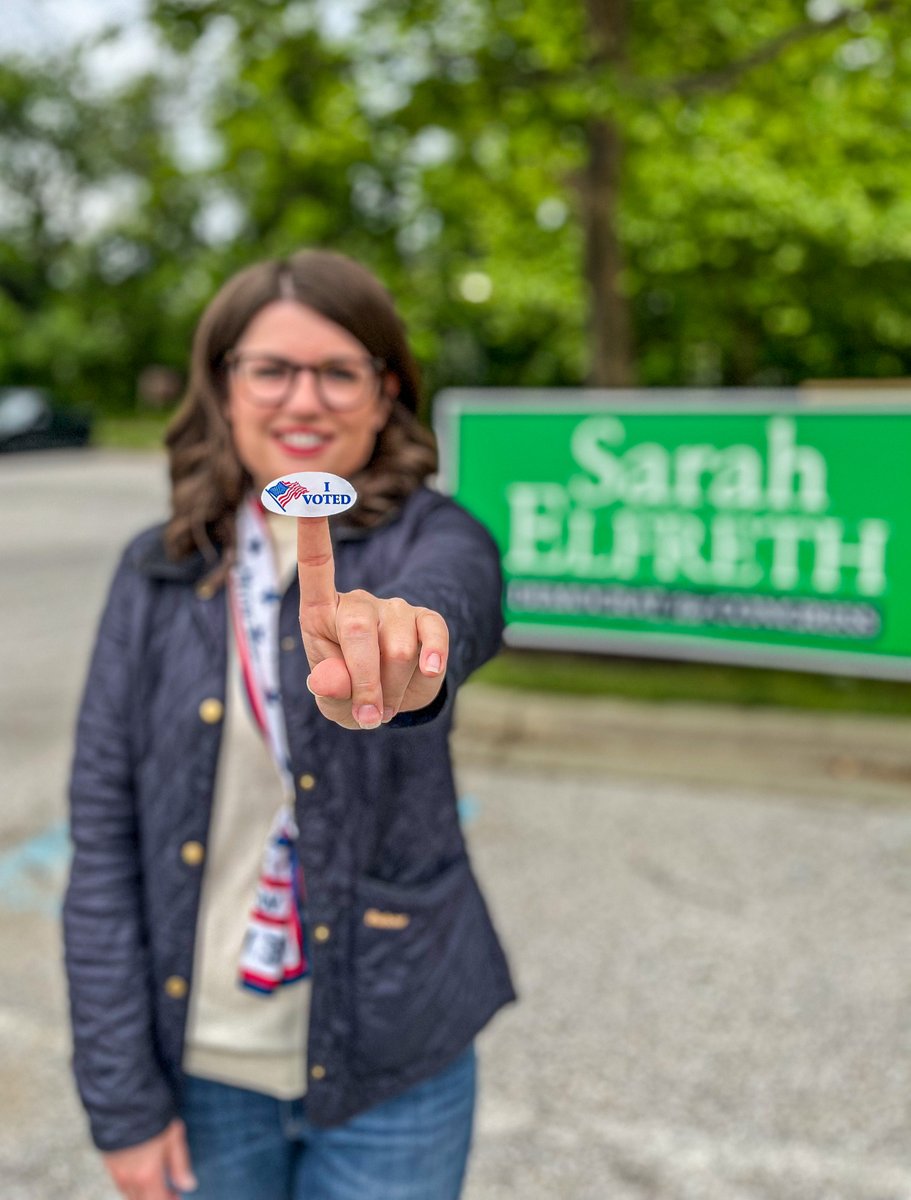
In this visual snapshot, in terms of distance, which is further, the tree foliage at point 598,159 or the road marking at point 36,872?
the tree foliage at point 598,159

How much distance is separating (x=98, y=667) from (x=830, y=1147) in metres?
2.09

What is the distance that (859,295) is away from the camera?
18.2 m

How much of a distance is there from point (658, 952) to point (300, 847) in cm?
245

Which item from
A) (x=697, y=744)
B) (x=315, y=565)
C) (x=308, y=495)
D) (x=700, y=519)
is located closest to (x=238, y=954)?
(x=315, y=565)

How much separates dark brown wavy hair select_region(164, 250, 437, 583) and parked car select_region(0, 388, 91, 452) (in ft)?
84.5

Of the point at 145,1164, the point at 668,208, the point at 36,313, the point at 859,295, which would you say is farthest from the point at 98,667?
the point at 36,313

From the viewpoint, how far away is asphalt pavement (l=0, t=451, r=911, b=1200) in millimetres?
2738

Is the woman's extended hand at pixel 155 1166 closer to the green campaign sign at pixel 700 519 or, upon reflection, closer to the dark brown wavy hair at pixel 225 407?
the dark brown wavy hair at pixel 225 407

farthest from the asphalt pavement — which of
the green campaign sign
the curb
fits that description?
the green campaign sign

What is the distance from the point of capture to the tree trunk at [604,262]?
24.0 ft

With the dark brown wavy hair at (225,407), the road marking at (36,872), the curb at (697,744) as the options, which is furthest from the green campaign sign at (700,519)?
the dark brown wavy hair at (225,407)

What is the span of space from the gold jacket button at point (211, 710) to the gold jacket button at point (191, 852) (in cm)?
16

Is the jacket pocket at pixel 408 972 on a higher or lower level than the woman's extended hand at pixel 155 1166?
higher

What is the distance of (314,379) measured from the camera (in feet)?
5.04
